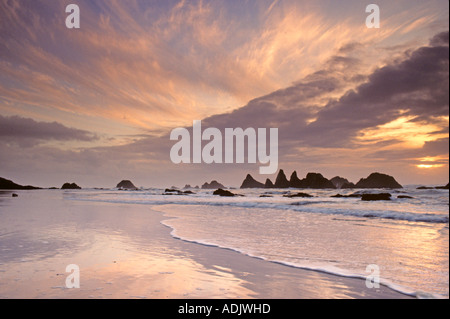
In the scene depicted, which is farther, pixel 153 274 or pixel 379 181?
pixel 379 181

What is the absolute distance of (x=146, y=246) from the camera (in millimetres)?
8547

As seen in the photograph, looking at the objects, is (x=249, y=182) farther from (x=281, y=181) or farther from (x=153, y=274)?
(x=153, y=274)

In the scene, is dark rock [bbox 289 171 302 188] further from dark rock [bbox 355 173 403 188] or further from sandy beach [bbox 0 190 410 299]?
sandy beach [bbox 0 190 410 299]

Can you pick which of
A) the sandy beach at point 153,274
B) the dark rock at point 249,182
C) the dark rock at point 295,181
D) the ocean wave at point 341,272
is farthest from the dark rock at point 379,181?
the sandy beach at point 153,274

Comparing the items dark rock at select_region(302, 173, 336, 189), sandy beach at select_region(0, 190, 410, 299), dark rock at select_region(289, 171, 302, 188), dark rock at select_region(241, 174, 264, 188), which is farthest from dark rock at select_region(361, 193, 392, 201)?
dark rock at select_region(241, 174, 264, 188)

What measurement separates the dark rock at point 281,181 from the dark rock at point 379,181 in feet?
106

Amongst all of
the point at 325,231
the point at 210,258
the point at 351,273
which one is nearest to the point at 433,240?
the point at 325,231

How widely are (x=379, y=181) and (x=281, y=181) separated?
43.7m

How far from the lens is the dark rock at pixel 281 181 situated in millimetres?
118438

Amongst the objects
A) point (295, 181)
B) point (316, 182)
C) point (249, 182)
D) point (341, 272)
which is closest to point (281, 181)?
point (295, 181)

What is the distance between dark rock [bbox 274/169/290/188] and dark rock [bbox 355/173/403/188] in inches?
1275

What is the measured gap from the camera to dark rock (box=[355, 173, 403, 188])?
77.0 meters

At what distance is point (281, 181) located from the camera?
396 ft

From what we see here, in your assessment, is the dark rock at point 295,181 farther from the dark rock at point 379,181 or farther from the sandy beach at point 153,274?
the sandy beach at point 153,274
